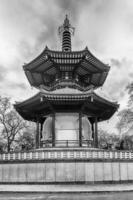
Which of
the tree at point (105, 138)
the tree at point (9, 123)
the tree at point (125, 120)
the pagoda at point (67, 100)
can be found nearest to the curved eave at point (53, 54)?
the pagoda at point (67, 100)

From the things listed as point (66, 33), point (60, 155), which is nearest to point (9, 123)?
point (66, 33)

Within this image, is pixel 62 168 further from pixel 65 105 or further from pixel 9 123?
pixel 9 123

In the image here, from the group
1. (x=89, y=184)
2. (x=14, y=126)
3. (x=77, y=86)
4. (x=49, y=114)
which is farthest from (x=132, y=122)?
(x=14, y=126)

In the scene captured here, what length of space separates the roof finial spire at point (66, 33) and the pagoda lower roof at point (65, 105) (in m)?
7.21

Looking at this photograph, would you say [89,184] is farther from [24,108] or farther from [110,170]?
[24,108]

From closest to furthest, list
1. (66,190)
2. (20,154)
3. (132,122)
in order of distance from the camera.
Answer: (66,190) < (20,154) < (132,122)

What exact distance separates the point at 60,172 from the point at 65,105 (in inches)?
232

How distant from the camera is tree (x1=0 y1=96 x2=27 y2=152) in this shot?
34.7 metres

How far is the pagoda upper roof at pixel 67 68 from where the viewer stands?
742 inches

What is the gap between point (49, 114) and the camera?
19.5 metres

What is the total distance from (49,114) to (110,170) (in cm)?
741

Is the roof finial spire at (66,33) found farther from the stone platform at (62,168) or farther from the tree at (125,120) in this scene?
the stone platform at (62,168)

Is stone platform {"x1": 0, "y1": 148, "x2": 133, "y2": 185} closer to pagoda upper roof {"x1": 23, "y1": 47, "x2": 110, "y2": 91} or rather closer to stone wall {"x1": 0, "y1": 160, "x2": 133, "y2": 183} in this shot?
stone wall {"x1": 0, "y1": 160, "x2": 133, "y2": 183}

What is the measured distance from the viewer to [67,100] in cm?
1706
